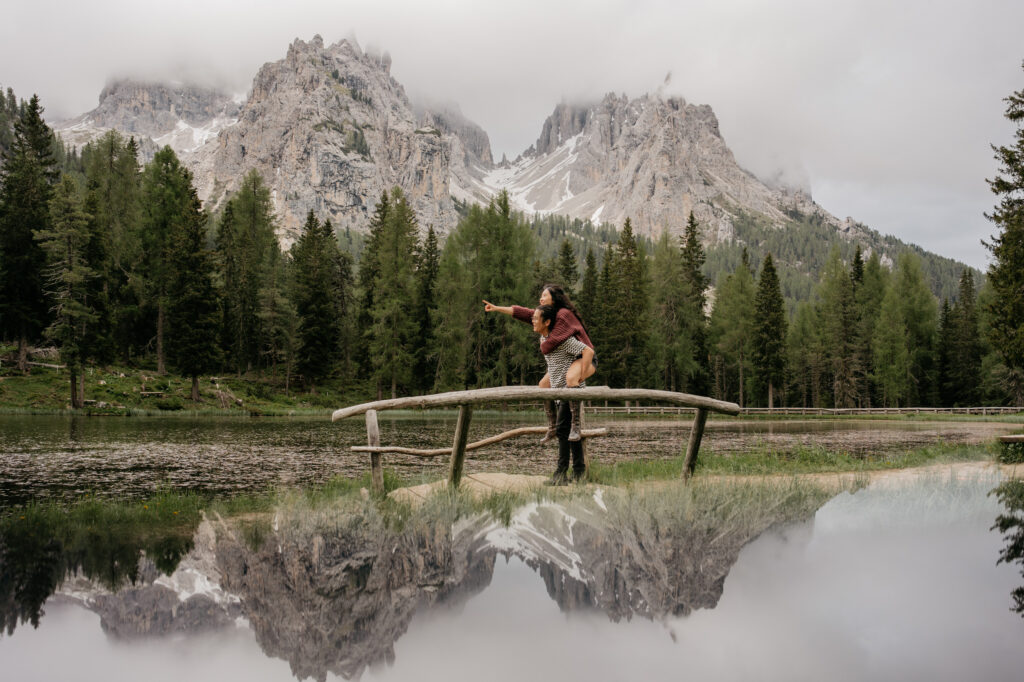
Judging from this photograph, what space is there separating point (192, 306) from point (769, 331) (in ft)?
160

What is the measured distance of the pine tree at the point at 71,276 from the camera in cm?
3128

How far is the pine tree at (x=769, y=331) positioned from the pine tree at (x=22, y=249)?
56.7 meters

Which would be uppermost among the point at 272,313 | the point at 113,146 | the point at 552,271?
the point at 113,146

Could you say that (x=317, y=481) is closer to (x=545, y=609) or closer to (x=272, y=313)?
(x=545, y=609)

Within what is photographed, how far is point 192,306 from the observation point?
38.5 metres

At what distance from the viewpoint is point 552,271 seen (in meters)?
51.9

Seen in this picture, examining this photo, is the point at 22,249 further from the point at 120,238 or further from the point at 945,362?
the point at 945,362

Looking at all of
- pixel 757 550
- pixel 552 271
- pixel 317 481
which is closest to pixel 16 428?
pixel 317 481

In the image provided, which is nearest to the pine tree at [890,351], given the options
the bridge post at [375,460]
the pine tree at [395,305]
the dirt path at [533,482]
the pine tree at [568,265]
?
the pine tree at [568,265]

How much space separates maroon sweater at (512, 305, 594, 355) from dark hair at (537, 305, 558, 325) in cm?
4

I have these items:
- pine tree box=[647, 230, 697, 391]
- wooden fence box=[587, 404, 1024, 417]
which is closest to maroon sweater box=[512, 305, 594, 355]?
wooden fence box=[587, 404, 1024, 417]

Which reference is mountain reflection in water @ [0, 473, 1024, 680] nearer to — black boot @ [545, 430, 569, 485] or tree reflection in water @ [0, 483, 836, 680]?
tree reflection in water @ [0, 483, 836, 680]

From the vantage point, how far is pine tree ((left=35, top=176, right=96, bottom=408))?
103 feet

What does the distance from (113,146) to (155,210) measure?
447 inches
